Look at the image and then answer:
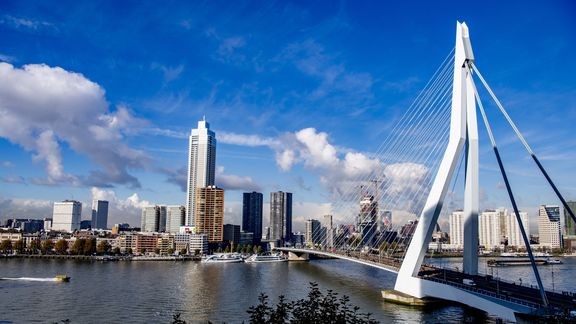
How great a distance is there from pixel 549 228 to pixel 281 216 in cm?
6207

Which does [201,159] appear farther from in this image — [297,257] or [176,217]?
[297,257]

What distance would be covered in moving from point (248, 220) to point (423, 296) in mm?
98346

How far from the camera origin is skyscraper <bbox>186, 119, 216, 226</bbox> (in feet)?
351

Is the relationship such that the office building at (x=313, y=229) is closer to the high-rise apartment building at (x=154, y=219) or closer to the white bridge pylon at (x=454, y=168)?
the high-rise apartment building at (x=154, y=219)

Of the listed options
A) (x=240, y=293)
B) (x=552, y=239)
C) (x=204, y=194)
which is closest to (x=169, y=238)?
(x=204, y=194)

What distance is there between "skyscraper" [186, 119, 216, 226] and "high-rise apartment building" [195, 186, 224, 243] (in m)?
15.1

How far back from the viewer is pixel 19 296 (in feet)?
75.4

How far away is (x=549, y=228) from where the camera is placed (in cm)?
10456

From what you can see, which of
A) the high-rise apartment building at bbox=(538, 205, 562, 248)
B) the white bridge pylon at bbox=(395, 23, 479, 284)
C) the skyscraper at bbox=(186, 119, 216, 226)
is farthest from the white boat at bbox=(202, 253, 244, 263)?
the high-rise apartment building at bbox=(538, 205, 562, 248)

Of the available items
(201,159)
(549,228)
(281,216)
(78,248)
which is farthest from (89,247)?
(549,228)

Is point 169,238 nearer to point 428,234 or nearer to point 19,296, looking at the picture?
point 19,296

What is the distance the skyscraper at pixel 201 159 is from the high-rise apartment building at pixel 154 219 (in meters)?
15.1

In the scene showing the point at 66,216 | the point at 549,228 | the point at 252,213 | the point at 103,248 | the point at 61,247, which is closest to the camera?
the point at 61,247

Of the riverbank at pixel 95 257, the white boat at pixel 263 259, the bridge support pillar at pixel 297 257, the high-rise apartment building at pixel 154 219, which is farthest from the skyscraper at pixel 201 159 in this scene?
the white boat at pixel 263 259
